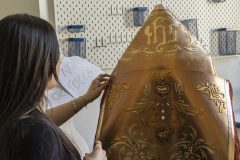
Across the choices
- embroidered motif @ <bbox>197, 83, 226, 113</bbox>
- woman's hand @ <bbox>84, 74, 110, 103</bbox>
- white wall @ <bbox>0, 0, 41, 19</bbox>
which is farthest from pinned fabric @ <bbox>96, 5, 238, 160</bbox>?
white wall @ <bbox>0, 0, 41, 19</bbox>

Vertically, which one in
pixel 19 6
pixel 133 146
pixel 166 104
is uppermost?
pixel 19 6

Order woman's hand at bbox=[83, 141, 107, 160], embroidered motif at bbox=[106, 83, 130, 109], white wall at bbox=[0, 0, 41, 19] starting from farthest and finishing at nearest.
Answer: white wall at bbox=[0, 0, 41, 19], embroidered motif at bbox=[106, 83, 130, 109], woman's hand at bbox=[83, 141, 107, 160]

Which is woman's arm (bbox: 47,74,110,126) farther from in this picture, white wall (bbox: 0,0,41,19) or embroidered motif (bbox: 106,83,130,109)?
white wall (bbox: 0,0,41,19)

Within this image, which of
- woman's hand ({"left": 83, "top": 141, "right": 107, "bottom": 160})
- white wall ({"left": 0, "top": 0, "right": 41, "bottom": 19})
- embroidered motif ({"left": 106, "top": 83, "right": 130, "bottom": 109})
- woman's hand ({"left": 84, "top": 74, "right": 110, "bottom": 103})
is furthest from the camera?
white wall ({"left": 0, "top": 0, "right": 41, "bottom": 19})

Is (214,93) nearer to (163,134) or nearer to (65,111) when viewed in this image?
(163,134)

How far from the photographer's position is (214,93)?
1020mm

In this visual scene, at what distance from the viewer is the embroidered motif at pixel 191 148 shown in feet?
3.26

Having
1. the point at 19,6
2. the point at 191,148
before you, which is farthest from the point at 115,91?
the point at 19,6

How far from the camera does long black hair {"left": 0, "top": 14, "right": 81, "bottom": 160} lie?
0.84 m

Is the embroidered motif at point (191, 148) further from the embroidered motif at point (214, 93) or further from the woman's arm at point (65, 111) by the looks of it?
the woman's arm at point (65, 111)

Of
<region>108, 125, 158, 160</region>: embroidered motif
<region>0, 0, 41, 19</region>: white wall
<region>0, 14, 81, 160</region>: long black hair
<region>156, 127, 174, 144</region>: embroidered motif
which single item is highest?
<region>0, 0, 41, 19</region>: white wall

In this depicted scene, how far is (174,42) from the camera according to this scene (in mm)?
1069

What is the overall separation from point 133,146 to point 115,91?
0.55 ft

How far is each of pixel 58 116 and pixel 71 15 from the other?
632 mm
